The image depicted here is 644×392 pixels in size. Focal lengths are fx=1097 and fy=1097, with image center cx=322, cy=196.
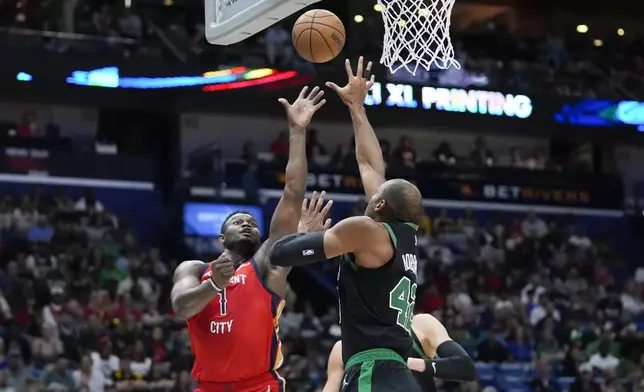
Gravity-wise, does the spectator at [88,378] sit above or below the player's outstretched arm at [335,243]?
below

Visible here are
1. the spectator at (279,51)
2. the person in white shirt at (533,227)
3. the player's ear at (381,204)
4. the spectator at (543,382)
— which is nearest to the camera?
the player's ear at (381,204)

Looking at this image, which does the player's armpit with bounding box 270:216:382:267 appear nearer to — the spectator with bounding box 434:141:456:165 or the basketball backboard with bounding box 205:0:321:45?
the basketball backboard with bounding box 205:0:321:45

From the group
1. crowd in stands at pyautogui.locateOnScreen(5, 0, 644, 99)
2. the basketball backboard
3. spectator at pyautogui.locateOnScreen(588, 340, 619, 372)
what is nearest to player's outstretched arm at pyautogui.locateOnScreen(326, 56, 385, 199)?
the basketball backboard

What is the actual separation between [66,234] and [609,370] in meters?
8.42

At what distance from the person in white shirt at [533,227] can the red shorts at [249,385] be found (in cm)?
1472

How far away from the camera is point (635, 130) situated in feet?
70.4

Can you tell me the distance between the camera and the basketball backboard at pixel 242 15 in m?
6.18

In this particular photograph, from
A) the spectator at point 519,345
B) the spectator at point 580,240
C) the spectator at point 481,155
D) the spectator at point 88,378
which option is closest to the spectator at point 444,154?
the spectator at point 481,155

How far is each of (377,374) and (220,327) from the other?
120 centimetres

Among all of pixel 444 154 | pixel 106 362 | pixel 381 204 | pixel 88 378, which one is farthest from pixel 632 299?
pixel 381 204

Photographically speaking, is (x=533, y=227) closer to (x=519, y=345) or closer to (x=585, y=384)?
(x=519, y=345)

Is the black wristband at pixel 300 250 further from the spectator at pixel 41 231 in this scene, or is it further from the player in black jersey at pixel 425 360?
the spectator at pixel 41 231

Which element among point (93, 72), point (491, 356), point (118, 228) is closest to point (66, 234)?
point (118, 228)

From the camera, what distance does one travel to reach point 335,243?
495cm
